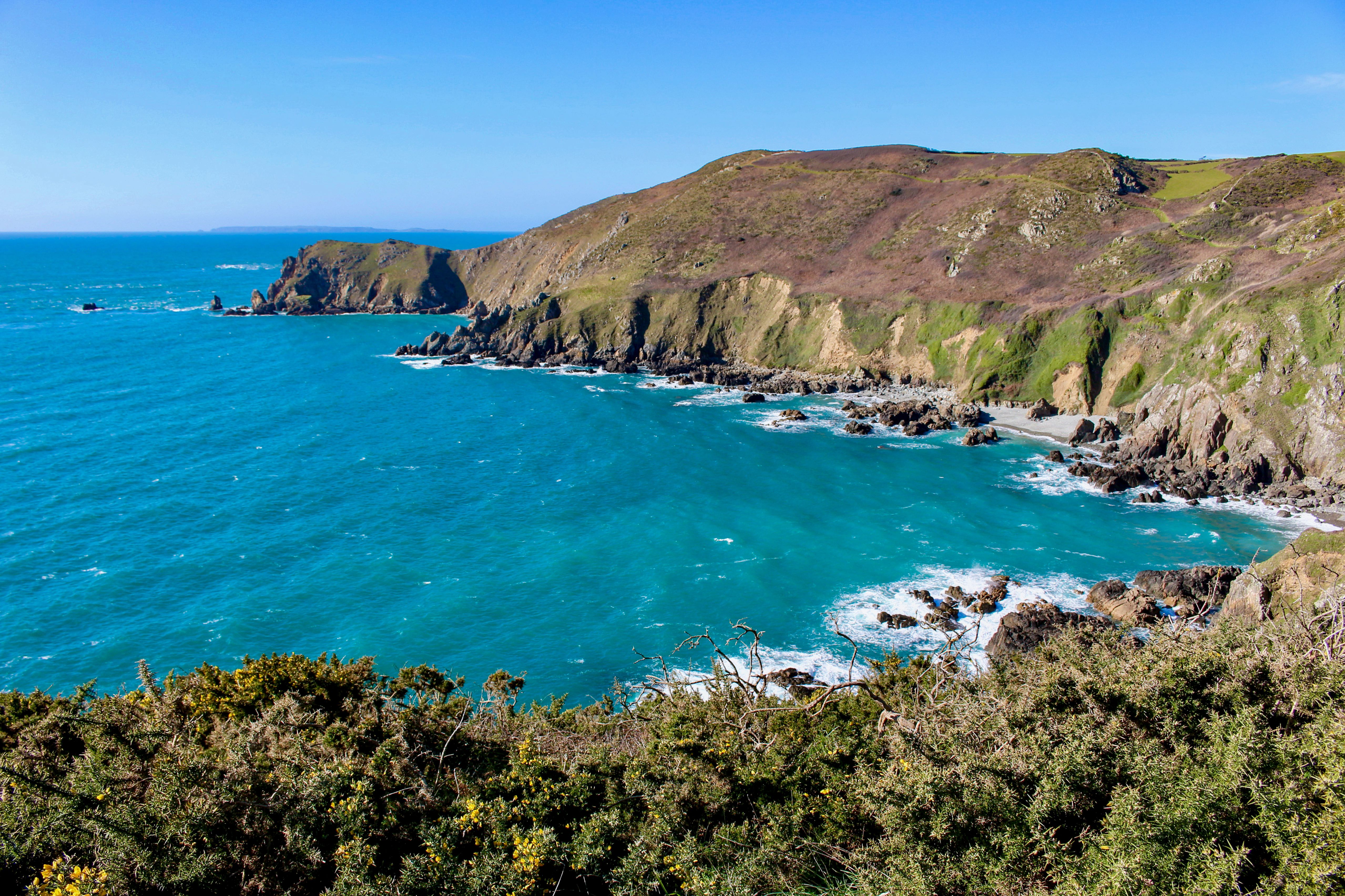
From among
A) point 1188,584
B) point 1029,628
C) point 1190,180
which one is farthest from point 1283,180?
point 1029,628

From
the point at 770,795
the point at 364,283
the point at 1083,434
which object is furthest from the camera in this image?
the point at 364,283

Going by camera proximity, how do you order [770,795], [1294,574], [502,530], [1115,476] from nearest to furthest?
[770,795] < [1294,574] < [502,530] < [1115,476]

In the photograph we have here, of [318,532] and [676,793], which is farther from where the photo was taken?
[318,532]

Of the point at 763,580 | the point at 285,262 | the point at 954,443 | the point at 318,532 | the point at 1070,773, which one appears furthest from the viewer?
the point at 285,262

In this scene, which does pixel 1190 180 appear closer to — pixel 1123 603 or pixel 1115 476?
pixel 1115 476

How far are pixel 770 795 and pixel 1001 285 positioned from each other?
90107mm

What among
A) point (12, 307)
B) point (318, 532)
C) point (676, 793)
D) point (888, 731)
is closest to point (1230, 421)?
point (888, 731)

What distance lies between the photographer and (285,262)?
551ft

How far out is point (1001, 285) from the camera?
9188cm

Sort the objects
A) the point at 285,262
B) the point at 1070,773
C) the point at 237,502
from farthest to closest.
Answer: the point at 285,262
the point at 237,502
the point at 1070,773

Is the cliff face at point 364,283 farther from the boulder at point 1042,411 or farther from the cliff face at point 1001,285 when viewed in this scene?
the boulder at point 1042,411

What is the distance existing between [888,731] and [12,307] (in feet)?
655

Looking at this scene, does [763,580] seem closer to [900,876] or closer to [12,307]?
[900,876]

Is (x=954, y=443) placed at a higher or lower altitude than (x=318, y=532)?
higher
